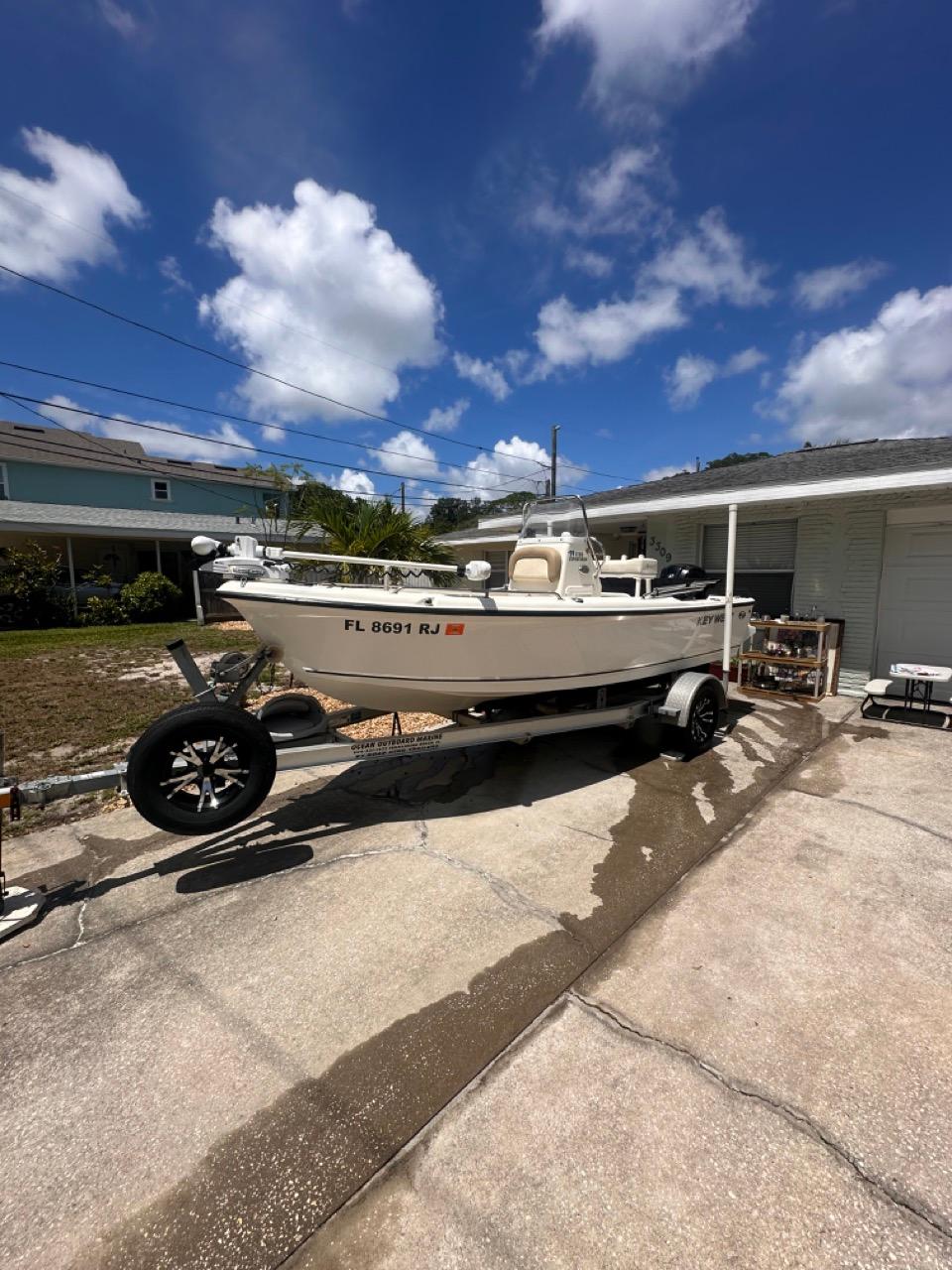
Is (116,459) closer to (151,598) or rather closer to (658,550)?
(151,598)

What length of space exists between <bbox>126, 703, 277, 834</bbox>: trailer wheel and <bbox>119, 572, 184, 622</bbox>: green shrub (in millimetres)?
15396

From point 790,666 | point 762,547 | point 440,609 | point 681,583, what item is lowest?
point 790,666

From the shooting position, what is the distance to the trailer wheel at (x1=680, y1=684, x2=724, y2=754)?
5.21 meters

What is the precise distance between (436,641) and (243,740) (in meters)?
1.32

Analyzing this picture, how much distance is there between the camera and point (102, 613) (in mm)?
15703

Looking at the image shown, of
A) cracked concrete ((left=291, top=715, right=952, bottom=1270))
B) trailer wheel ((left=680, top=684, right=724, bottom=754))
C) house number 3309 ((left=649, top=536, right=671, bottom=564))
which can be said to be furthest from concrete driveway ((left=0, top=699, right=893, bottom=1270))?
house number 3309 ((left=649, top=536, right=671, bottom=564))

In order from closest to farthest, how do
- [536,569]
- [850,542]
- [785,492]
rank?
1. [536,569]
2. [785,492]
3. [850,542]

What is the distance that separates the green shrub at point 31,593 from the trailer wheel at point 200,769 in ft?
49.9

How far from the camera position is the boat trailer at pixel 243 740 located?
296 cm

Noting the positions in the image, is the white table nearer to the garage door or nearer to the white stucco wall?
the garage door

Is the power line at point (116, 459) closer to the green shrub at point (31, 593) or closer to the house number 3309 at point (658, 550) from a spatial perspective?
the green shrub at point (31, 593)

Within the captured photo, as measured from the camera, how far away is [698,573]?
644 centimetres

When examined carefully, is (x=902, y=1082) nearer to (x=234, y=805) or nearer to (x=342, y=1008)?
(x=342, y=1008)

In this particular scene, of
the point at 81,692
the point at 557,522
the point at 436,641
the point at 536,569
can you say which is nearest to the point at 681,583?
the point at 557,522
